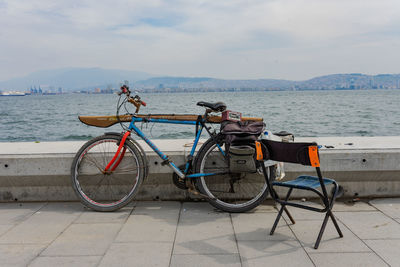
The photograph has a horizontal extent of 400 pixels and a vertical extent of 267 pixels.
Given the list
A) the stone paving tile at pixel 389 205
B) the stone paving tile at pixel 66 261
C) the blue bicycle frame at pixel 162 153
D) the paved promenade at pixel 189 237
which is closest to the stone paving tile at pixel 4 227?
the paved promenade at pixel 189 237

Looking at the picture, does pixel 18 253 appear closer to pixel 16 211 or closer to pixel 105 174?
pixel 16 211

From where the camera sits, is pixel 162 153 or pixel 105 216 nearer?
pixel 105 216

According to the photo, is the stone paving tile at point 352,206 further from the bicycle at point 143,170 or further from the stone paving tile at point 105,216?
the stone paving tile at point 105,216

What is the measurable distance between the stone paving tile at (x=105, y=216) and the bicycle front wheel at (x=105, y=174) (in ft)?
0.22

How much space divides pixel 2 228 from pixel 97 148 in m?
1.40

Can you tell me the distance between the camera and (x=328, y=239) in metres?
3.76

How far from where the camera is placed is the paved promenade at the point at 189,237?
3367 mm

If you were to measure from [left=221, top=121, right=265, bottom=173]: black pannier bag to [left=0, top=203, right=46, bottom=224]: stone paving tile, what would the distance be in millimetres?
2479

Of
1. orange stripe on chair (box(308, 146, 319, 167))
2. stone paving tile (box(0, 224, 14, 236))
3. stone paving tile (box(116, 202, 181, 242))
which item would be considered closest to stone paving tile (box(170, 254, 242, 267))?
stone paving tile (box(116, 202, 181, 242))

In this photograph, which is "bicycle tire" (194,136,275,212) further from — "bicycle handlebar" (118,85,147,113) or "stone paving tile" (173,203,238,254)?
"bicycle handlebar" (118,85,147,113)

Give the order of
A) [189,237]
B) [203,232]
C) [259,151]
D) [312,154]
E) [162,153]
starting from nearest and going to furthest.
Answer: [312,154], [259,151], [189,237], [203,232], [162,153]

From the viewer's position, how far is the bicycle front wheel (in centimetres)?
475

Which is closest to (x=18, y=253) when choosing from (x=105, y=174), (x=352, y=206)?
(x=105, y=174)

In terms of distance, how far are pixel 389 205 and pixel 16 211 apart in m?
4.54
